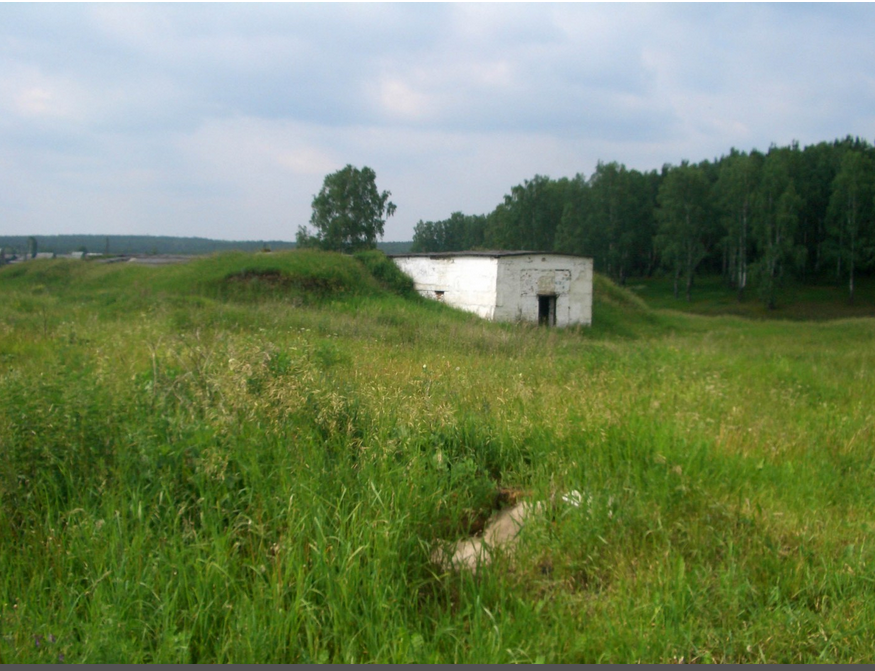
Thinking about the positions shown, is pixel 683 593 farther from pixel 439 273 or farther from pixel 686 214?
pixel 686 214

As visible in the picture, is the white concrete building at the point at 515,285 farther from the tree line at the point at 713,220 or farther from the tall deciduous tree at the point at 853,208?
the tall deciduous tree at the point at 853,208

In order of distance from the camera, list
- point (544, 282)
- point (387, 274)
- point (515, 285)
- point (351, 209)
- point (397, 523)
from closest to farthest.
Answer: point (397, 523) < point (515, 285) < point (544, 282) < point (387, 274) < point (351, 209)

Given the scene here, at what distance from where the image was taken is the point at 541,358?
9.12 metres

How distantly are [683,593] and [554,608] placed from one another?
58cm

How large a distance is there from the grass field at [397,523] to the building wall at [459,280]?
60.1 ft

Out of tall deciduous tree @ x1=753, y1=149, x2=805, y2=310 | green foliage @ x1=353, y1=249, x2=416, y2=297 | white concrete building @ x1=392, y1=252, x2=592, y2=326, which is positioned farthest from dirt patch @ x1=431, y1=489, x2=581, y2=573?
tall deciduous tree @ x1=753, y1=149, x2=805, y2=310

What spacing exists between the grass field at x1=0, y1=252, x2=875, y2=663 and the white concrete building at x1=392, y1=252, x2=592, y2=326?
59.8ft

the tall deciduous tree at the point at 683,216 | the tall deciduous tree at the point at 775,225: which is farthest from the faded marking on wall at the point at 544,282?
the tall deciduous tree at the point at 683,216

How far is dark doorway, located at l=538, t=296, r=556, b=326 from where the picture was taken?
25.4 m

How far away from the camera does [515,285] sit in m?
24.1

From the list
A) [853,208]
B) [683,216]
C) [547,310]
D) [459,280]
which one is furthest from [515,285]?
[853,208]

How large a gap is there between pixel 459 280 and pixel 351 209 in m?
21.3

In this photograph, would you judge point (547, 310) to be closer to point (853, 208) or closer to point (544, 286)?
point (544, 286)

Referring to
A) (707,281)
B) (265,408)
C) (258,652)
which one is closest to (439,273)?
(265,408)
